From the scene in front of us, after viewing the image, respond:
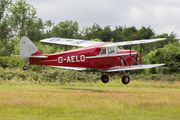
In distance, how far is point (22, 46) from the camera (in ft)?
55.6

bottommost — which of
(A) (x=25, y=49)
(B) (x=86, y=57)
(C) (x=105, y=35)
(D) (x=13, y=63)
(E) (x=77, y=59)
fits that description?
(D) (x=13, y=63)

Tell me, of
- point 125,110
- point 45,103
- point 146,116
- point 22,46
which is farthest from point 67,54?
point 146,116

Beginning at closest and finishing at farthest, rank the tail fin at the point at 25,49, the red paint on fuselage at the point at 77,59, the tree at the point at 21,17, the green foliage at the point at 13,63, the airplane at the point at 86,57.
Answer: the tail fin at the point at 25,49 < the airplane at the point at 86,57 < the red paint on fuselage at the point at 77,59 < the green foliage at the point at 13,63 < the tree at the point at 21,17

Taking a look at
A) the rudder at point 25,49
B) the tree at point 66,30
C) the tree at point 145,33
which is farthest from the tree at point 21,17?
the rudder at point 25,49

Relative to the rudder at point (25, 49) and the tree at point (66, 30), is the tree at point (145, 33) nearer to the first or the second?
the tree at point (66, 30)

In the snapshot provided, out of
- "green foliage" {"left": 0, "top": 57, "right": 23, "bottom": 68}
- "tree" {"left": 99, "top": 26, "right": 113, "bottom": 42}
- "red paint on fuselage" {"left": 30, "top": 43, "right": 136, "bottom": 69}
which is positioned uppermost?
"tree" {"left": 99, "top": 26, "right": 113, "bottom": 42}

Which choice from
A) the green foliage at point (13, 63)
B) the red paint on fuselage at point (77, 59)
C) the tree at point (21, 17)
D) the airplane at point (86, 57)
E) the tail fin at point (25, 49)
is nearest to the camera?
the tail fin at point (25, 49)

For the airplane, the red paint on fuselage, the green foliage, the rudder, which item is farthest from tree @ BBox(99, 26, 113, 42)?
the rudder

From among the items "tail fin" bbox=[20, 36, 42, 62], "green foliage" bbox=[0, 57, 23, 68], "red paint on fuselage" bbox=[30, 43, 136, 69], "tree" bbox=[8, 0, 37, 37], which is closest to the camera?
"tail fin" bbox=[20, 36, 42, 62]

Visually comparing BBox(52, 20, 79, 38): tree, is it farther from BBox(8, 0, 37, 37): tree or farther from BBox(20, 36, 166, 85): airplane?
BBox(20, 36, 166, 85): airplane

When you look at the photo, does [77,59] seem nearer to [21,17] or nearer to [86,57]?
[86,57]

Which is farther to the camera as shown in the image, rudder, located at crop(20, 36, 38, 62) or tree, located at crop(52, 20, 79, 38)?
tree, located at crop(52, 20, 79, 38)

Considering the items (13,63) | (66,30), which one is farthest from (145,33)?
(13,63)

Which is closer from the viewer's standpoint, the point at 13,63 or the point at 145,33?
the point at 13,63
